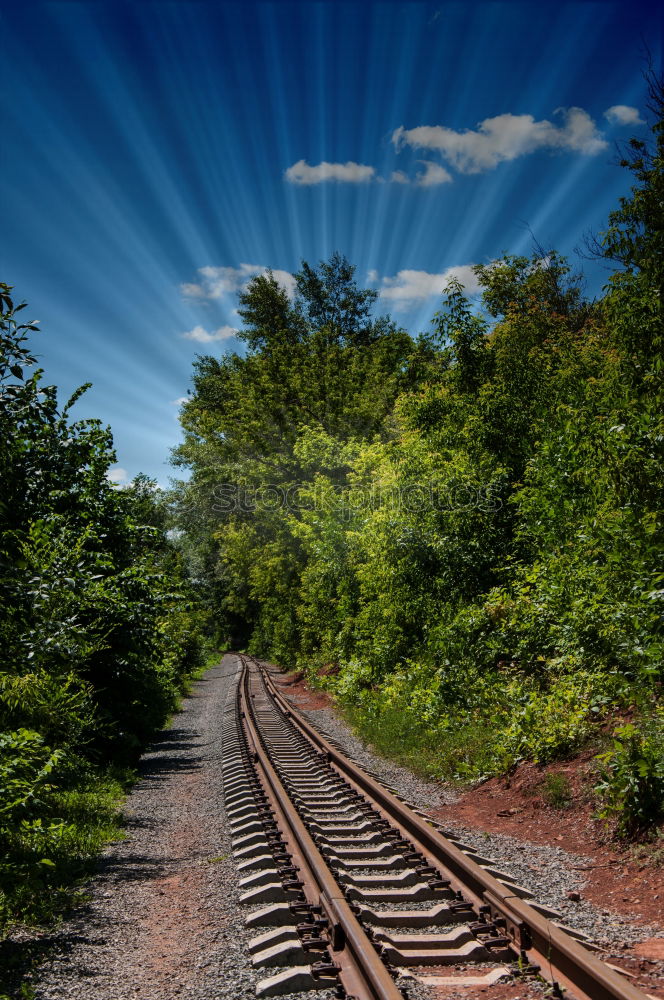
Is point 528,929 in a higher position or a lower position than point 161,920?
higher

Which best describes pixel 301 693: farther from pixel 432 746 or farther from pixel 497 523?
pixel 432 746

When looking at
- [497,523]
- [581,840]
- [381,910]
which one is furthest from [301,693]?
[381,910]

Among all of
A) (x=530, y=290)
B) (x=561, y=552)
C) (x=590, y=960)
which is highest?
(x=530, y=290)

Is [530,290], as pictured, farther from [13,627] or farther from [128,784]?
[13,627]

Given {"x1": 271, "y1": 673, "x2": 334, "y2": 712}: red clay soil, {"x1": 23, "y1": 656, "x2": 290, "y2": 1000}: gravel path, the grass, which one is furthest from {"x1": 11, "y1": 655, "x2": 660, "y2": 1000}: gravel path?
{"x1": 271, "y1": 673, "x2": 334, "y2": 712}: red clay soil

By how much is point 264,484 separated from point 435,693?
22363mm

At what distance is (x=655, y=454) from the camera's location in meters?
6.65

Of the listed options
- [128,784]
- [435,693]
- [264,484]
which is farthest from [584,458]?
[264,484]

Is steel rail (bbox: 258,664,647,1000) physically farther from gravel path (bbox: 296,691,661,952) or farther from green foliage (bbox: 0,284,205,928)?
green foliage (bbox: 0,284,205,928)

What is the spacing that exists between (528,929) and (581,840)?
293cm

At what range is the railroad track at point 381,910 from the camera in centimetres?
381

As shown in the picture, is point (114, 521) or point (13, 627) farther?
point (114, 521)

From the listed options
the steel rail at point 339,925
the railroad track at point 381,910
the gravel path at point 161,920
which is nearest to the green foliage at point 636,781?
the railroad track at point 381,910

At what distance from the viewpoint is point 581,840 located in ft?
22.2
